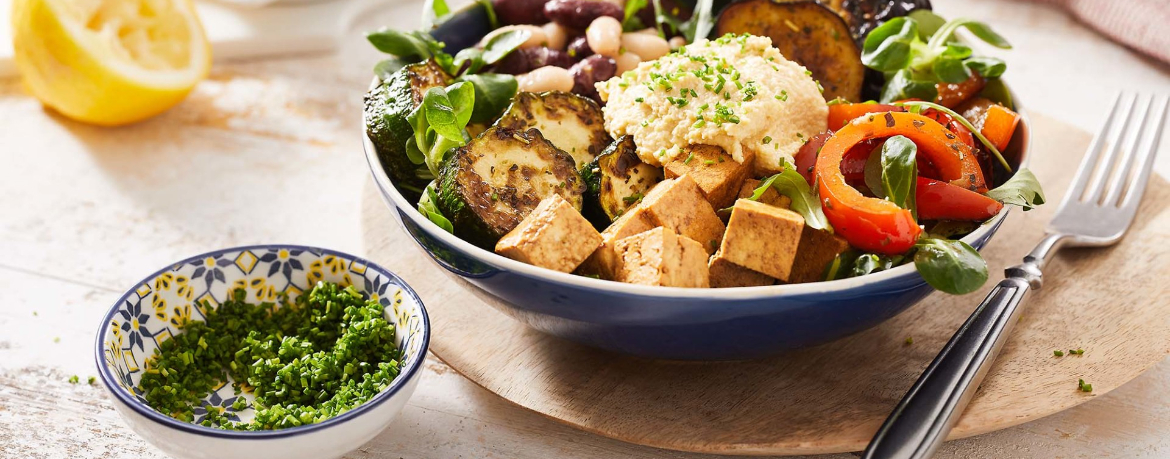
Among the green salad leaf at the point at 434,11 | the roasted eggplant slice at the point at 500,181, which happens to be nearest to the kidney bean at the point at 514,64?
the green salad leaf at the point at 434,11

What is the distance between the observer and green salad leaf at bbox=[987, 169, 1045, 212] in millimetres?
2016

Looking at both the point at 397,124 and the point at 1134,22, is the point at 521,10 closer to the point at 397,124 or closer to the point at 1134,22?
the point at 397,124

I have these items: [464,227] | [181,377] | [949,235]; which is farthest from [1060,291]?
[181,377]

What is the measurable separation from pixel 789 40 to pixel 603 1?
1.81ft

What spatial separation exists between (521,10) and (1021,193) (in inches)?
59.7

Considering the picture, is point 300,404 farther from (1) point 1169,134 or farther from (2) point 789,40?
(1) point 1169,134

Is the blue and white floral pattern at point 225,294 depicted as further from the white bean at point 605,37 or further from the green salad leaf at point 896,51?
the green salad leaf at point 896,51

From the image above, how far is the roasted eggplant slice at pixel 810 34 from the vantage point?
2672 millimetres

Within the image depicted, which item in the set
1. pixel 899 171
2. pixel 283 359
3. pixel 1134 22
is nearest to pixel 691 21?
pixel 899 171

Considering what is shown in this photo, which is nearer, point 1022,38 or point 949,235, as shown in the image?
point 949,235

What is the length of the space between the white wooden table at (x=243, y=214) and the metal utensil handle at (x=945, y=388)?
0.68 ft

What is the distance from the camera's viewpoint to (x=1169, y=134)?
342cm

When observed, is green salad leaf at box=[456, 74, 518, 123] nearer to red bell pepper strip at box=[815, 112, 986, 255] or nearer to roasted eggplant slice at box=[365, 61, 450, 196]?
roasted eggplant slice at box=[365, 61, 450, 196]

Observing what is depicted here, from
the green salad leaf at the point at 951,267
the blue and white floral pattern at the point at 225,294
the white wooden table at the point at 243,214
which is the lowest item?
the white wooden table at the point at 243,214
